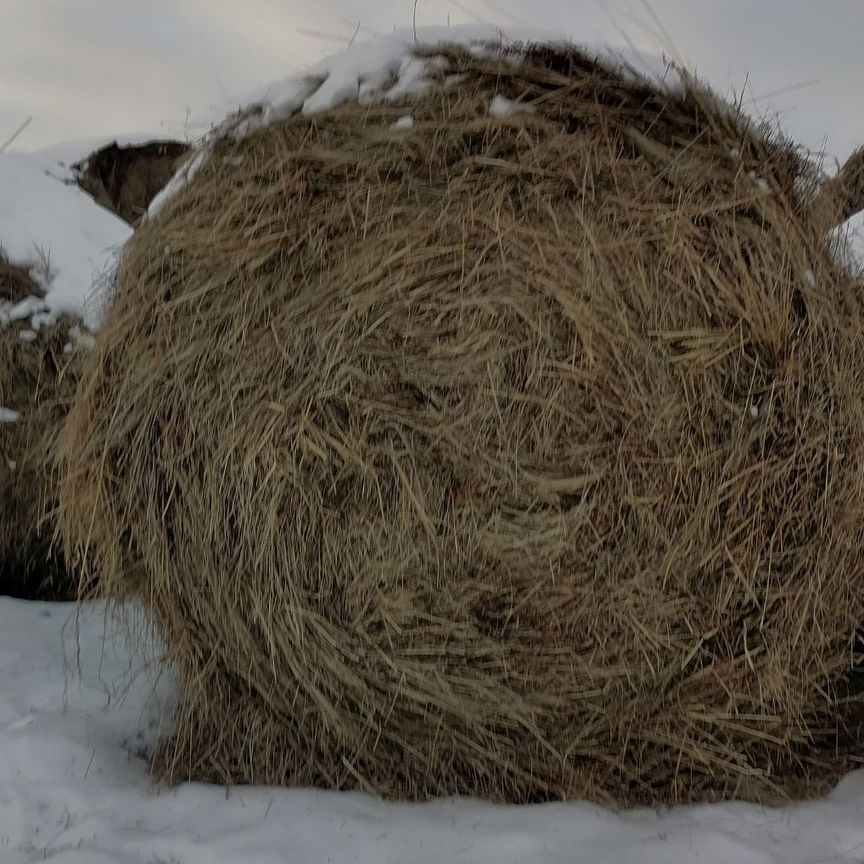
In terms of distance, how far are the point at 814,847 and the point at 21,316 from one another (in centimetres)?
205

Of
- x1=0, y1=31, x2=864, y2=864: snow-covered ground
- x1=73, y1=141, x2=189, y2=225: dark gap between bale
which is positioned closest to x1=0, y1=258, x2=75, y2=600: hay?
x1=0, y1=31, x2=864, y2=864: snow-covered ground

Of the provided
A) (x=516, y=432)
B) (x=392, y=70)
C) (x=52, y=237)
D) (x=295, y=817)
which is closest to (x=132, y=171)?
(x=52, y=237)

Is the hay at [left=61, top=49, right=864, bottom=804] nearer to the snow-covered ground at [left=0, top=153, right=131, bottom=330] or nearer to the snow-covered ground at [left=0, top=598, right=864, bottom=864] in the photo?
the snow-covered ground at [left=0, top=598, right=864, bottom=864]

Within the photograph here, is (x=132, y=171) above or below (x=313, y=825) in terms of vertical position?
above

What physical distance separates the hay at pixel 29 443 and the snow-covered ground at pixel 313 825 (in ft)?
2.31

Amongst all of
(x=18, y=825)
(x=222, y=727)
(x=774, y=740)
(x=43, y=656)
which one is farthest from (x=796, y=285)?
(x=43, y=656)

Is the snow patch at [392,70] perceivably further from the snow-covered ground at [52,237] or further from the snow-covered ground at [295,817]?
the snow-covered ground at [52,237]

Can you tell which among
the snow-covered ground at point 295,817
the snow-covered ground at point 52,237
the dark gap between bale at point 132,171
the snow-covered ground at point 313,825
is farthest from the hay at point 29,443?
the dark gap between bale at point 132,171

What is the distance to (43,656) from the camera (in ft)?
5.69

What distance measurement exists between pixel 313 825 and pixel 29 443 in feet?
4.16

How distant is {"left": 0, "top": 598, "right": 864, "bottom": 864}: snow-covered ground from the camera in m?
1.15

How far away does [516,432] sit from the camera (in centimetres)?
124

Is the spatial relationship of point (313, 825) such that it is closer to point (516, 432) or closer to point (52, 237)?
point (516, 432)

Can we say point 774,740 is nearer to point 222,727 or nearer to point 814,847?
point 814,847
